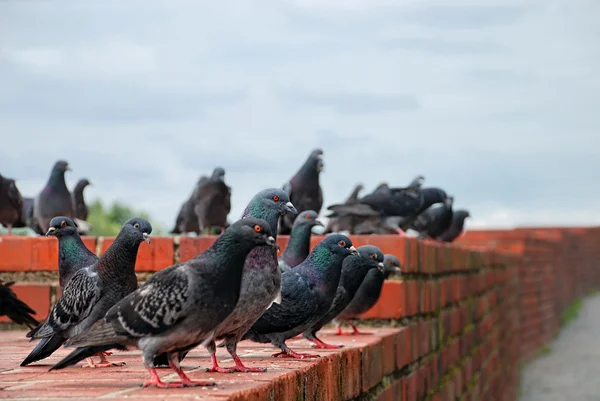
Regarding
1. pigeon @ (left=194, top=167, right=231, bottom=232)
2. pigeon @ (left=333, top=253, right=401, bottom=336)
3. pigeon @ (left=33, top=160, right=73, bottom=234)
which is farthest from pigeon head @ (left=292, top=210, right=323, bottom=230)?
pigeon @ (left=33, top=160, right=73, bottom=234)

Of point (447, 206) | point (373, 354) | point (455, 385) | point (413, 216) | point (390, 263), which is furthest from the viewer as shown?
point (447, 206)

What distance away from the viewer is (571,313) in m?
22.3

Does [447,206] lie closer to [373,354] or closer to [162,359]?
[373,354]

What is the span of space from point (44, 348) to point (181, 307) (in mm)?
1074

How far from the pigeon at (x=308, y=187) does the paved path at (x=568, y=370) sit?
5.49 meters

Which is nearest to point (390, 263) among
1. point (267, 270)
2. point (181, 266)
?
point (267, 270)

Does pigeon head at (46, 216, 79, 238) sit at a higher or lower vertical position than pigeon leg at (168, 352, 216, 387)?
higher

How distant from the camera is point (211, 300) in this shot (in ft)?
9.18

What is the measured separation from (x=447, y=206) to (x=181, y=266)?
24.1 ft

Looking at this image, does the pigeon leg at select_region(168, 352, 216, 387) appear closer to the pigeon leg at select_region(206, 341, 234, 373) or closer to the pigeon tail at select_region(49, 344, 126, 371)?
the pigeon tail at select_region(49, 344, 126, 371)

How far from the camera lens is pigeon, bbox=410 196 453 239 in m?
9.89

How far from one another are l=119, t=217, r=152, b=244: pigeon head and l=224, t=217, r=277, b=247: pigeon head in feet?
2.49

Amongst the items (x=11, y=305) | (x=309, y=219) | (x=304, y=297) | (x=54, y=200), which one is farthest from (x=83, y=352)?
(x=54, y=200)

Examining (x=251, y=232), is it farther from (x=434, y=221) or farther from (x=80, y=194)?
(x=80, y=194)
